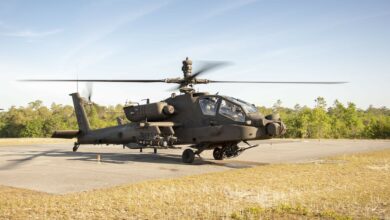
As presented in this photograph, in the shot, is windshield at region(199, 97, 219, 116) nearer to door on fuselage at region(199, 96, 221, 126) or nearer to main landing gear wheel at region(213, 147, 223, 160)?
door on fuselage at region(199, 96, 221, 126)

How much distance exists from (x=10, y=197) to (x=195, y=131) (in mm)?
9247

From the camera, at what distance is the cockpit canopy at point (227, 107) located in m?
15.8

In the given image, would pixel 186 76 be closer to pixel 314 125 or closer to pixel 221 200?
pixel 221 200

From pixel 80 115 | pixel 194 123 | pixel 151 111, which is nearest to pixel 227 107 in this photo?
pixel 194 123

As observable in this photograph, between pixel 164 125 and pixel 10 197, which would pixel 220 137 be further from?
pixel 10 197

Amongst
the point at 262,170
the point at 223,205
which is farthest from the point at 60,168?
the point at 223,205

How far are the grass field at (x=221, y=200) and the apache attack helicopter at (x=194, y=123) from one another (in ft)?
13.0

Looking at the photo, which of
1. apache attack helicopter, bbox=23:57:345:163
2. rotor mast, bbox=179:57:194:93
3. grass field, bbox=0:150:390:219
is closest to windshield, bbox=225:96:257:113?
apache attack helicopter, bbox=23:57:345:163

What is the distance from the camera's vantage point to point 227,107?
52.8 ft

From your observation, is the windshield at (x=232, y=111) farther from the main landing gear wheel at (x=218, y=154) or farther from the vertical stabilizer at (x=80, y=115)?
the vertical stabilizer at (x=80, y=115)

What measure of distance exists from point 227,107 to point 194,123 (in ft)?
6.11

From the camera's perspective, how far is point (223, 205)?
7648 mm

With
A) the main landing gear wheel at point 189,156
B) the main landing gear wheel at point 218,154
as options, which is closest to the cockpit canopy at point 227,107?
the main landing gear wheel at point 189,156

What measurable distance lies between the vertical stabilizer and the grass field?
10804 mm
